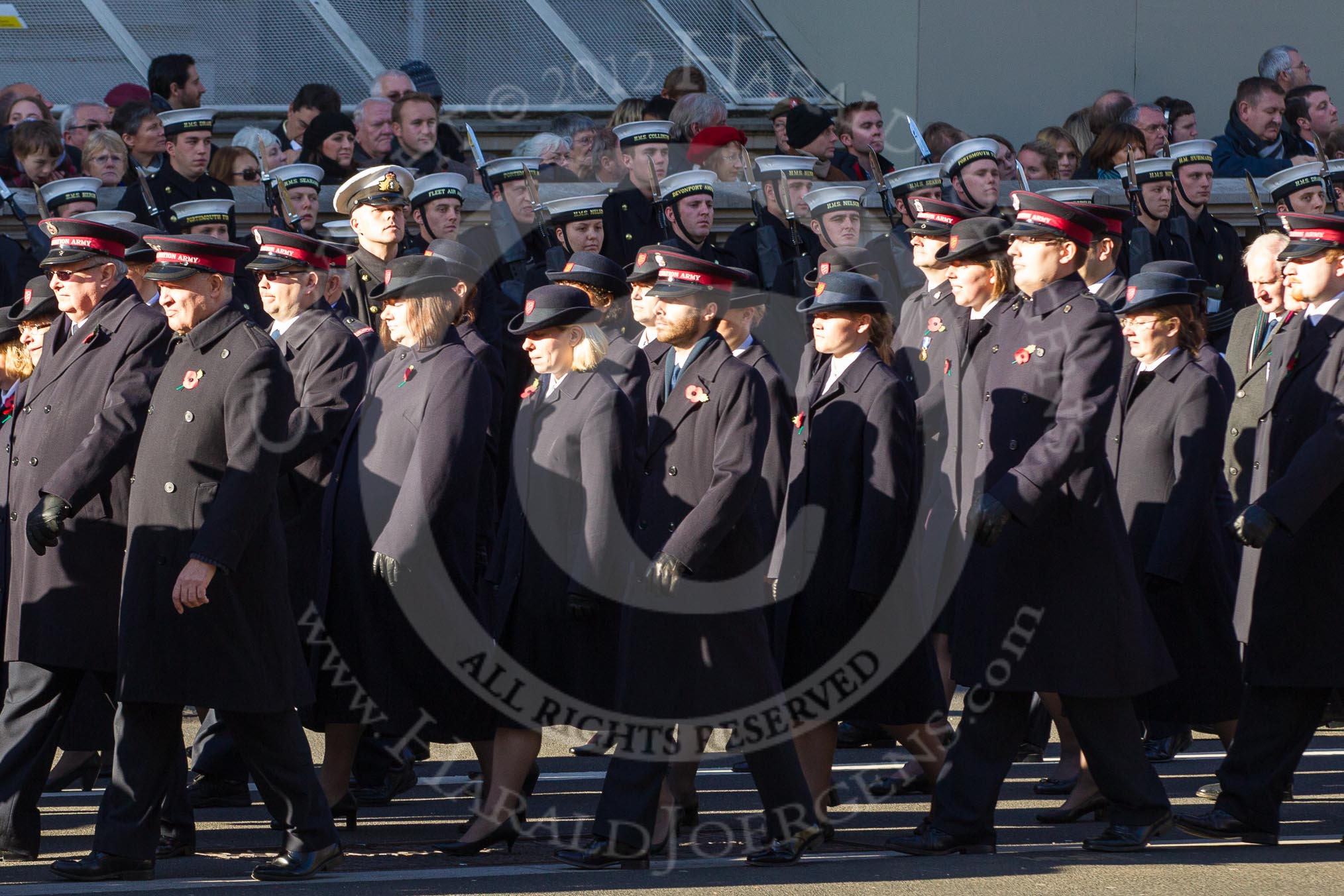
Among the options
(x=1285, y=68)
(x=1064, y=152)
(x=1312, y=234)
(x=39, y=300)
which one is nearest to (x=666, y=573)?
(x=1312, y=234)

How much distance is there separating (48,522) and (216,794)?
149 centimetres

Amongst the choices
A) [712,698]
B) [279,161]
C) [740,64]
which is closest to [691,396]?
[712,698]

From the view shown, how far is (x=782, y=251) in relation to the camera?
380 inches

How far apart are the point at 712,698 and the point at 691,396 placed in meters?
0.85

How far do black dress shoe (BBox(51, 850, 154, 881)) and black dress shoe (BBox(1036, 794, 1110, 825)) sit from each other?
269 cm

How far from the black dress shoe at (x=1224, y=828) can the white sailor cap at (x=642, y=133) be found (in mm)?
4764

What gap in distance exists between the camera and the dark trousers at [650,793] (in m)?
5.80

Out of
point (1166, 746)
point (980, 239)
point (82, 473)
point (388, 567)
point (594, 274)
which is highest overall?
point (980, 239)

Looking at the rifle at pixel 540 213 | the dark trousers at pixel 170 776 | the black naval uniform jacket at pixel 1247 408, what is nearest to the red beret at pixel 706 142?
the rifle at pixel 540 213

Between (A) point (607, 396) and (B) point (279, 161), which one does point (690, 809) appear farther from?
(B) point (279, 161)

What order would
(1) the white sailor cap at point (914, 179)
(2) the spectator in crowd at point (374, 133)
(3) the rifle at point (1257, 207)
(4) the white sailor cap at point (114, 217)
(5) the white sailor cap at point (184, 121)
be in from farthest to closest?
(3) the rifle at point (1257, 207)
(2) the spectator in crowd at point (374, 133)
(1) the white sailor cap at point (914, 179)
(5) the white sailor cap at point (184, 121)
(4) the white sailor cap at point (114, 217)

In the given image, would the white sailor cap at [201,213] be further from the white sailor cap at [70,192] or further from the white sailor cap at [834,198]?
the white sailor cap at [834,198]

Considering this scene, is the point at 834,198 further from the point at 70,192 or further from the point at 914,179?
the point at 70,192

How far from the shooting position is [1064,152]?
11.3 m
